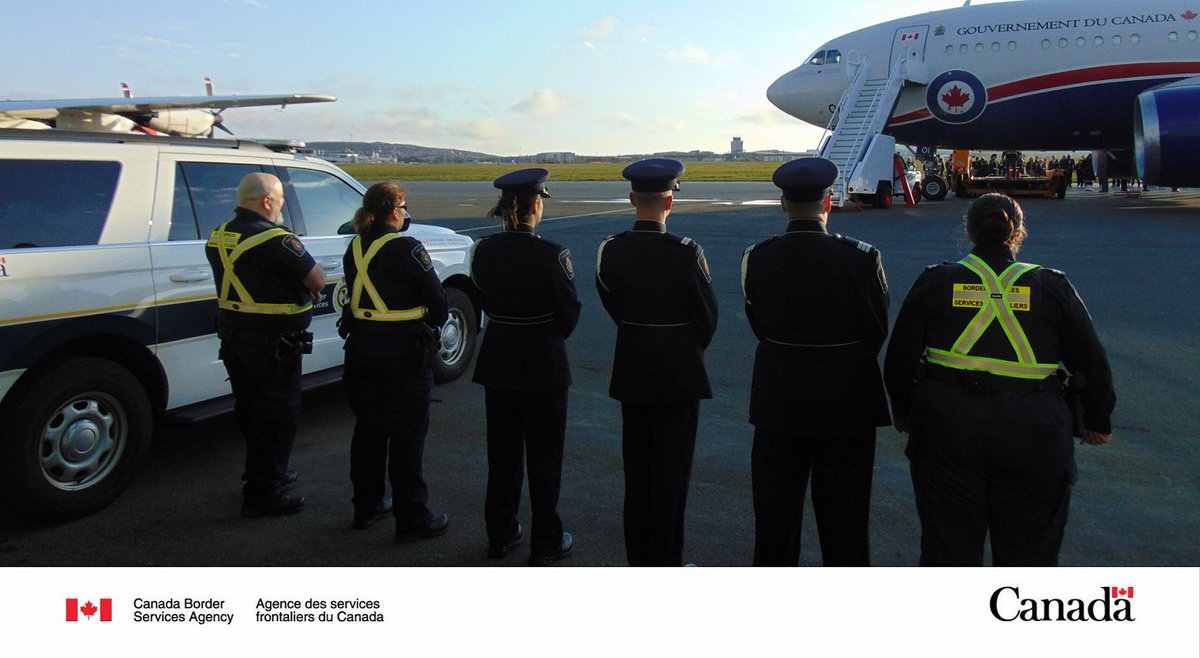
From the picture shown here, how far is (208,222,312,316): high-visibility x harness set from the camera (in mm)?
4082

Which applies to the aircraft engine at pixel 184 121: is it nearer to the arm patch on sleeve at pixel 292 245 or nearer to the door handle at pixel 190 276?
the door handle at pixel 190 276

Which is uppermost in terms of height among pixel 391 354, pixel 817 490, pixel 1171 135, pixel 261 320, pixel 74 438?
pixel 1171 135

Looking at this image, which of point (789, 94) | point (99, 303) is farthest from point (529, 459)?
point (789, 94)

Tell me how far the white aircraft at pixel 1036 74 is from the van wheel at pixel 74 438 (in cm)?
2154

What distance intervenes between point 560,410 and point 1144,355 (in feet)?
18.4

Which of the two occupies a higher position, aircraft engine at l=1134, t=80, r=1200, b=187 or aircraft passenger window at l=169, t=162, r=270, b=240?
aircraft engine at l=1134, t=80, r=1200, b=187

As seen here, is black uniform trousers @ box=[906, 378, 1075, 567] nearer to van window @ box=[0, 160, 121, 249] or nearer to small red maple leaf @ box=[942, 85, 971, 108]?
van window @ box=[0, 160, 121, 249]

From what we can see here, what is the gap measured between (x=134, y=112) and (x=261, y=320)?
227 inches

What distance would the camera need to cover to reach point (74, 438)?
3.99 meters

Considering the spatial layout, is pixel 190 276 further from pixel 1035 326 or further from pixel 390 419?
pixel 1035 326

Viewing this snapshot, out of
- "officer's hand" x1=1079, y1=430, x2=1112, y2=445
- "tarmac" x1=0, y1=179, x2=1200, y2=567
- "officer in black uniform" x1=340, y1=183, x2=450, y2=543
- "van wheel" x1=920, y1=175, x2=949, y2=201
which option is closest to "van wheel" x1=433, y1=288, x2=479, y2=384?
"tarmac" x1=0, y1=179, x2=1200, y2=567

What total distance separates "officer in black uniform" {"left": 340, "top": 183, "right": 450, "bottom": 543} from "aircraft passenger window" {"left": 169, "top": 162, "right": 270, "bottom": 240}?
1.35m

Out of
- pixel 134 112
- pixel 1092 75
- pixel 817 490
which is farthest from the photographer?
pixel 1092 75
